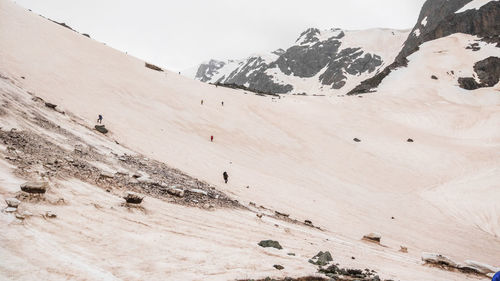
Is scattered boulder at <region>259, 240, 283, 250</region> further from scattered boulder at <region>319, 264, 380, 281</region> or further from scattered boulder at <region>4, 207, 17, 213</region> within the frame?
scattered boulder at <region>4, 207, 17, 213</region>

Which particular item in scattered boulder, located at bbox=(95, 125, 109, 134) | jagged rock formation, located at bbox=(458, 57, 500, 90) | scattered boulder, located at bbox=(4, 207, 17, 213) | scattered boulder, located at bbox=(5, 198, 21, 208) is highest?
jagged rock formation, located at bbox=(458, 57, 500, 90)

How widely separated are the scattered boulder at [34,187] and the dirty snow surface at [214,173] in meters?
0.13

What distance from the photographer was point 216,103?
36406 mm

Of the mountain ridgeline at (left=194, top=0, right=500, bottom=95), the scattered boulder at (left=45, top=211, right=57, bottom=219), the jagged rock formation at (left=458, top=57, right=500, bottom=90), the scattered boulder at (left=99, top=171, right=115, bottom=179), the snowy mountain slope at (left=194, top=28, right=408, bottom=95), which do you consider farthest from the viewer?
the snowy mountain slope at (left=194, top=28, right=408, bottom=95)

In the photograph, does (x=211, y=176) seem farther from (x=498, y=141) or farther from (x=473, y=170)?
(x=498, y=141)

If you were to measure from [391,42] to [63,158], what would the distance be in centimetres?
16543

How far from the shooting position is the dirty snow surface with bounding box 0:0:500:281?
22.4 feet

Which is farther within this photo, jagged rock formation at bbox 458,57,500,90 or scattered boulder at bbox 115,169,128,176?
jagged rock formation at bbox 458,57,500,90

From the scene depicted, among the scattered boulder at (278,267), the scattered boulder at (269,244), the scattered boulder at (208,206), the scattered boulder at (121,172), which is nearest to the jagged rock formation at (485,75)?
the scattered boulder at (208,206)

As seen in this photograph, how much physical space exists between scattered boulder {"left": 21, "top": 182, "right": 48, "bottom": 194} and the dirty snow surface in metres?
0.13

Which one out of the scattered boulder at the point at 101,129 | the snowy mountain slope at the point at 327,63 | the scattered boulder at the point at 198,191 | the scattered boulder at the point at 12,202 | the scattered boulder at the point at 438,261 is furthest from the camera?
the snowy mountain slope at the point at 327,63

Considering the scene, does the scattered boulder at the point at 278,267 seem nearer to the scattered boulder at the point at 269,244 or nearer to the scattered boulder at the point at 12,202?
the scattered boulder at the point at 269,244

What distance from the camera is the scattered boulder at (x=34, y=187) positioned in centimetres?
715

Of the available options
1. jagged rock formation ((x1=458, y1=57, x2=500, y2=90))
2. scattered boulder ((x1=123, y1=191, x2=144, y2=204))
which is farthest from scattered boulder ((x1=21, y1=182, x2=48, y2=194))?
jagged rock formation ((x1=458, y1=57, x2=500, y2=90))
